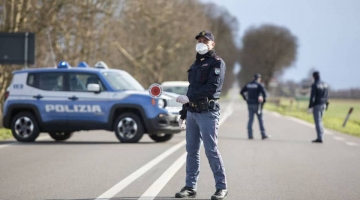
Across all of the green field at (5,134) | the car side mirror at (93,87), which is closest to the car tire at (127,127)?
the car side mirror at (93,87)

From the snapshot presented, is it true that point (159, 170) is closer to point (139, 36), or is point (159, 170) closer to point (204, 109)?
point (204, 109)

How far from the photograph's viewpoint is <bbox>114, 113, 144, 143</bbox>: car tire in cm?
1894

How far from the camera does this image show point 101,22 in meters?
43.5

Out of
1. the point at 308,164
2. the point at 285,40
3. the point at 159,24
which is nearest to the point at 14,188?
the point at 308,164

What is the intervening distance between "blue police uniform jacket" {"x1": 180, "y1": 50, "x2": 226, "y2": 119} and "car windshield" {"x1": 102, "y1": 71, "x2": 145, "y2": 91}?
9.82m

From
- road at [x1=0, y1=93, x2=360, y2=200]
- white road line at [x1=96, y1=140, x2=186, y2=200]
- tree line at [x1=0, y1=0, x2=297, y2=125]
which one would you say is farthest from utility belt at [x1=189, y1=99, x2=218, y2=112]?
tree line at [x1=0, y1=0, x2=297, y2=125]

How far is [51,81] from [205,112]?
1063 centimetres

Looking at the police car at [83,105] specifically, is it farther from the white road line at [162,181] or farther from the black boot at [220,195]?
the black boot at [220,195]

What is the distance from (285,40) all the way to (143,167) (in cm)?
9861

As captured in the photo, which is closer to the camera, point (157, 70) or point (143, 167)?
point (143, 167)

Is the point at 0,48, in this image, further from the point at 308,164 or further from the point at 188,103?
the point at 188,103

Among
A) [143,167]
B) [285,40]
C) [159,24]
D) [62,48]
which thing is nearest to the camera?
[143,167]

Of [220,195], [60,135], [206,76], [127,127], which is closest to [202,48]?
[206,76]

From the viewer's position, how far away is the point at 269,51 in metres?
110
